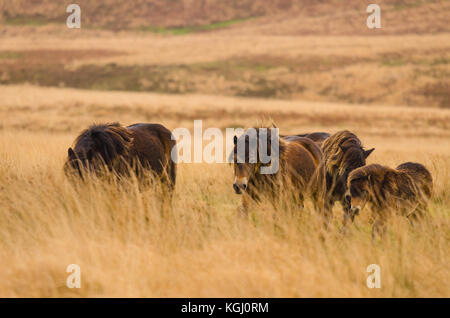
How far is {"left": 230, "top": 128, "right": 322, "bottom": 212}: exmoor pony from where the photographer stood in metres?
6.91

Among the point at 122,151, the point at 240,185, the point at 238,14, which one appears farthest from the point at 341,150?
the point at 238,14

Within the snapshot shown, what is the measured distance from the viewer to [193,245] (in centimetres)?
597

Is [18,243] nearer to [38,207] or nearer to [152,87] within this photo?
[38,207]

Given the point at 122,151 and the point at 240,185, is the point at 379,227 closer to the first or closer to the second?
the point at 240,185

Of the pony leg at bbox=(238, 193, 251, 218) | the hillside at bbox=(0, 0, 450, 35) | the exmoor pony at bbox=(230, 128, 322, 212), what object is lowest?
the pony leg at bbox=(238, 193, 251, 218)

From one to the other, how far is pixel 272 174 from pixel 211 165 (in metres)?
6.09

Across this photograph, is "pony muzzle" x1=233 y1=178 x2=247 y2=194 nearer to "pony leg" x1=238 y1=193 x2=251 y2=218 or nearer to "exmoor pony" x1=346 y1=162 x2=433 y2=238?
"pony leg" x1=238 y1=193 x2=251 y2=218

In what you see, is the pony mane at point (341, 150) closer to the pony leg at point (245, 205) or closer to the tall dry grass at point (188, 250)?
the tall dry grass at point (188, 250)

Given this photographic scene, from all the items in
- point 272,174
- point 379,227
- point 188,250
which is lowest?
point 188,250

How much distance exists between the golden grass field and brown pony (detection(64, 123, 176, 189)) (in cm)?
33

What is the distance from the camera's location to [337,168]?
26.7ft

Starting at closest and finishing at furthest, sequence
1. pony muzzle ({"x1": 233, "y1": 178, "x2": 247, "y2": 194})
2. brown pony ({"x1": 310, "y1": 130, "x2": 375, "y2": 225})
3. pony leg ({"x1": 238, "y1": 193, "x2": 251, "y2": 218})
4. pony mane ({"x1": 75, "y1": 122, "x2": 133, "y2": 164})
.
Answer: pony muzzle ({"x1": 233, "y1": 178, "x2": 247, "y2": 194})
pony leg ({"x1": 238, "y1": 193, "x2": 251, "y2": 218})
pony mane ({"x1": 75, "y1": 122, "x2": 133, "y2": 164})
brown pony ({"x1": 310, "y1": 130, "x2": 375, "y2": 225})
